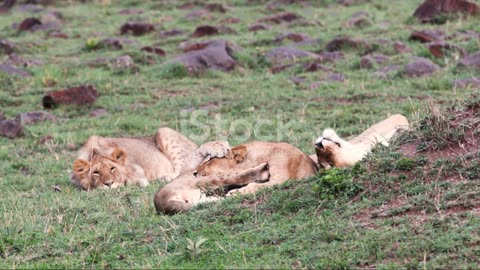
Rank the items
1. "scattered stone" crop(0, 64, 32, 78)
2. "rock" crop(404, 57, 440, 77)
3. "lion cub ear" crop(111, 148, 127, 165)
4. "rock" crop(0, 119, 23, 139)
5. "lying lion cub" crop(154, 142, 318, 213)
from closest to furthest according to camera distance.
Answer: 1. "lying lion cub" crop(154, 142, 318, 213)
2. "lion cub ear" crop(111, 148, 127, 165)
3. "rock" crop(0, 119, 23, 139)
4. "rock" crop(404, 57, 440, 77)
5. "scattered stone" crop(0, 64, 32, 78)

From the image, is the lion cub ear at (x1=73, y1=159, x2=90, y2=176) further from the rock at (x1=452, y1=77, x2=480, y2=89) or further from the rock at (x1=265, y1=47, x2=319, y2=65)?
the rock at (x1=265, y1=47, x2=319, y2=65)

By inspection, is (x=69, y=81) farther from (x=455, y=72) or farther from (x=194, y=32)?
(x=455, y=72)

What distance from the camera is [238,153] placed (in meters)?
8.20

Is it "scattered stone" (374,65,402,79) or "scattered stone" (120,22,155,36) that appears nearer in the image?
"scattered stone" (374,65,402,79)

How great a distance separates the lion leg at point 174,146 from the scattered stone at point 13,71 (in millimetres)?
5549

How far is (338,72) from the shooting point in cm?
1569

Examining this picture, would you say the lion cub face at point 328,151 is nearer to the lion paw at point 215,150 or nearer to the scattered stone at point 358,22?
the lion paw at point 215,150

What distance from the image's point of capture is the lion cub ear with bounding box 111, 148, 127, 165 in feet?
34.9

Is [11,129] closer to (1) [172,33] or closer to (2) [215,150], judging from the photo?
(2) [215,150]

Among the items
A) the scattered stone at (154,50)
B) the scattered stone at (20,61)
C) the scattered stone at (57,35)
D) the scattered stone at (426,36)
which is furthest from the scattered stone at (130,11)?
the scattered stone at (426,36)

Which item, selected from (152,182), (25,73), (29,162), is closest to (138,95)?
(25,73)

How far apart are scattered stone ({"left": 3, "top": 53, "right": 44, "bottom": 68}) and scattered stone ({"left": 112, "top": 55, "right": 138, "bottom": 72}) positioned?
1565 mm

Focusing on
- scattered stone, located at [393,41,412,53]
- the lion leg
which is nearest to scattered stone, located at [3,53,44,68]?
the lion leg

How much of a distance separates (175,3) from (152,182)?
15453mm
